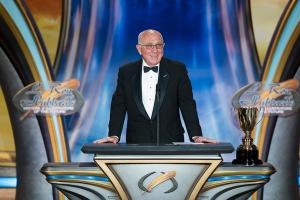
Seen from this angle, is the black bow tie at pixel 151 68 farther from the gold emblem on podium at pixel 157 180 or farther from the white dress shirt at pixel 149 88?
the gold emblem on podium at pixel 157 180

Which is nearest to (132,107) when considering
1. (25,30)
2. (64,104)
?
(64,104)

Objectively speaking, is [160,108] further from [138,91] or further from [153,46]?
[153,46]

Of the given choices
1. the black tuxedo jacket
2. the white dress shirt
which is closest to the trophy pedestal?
the black tuxedo jacket

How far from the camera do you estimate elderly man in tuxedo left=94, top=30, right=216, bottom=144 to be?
3.46 meters

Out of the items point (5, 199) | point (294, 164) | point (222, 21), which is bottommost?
point (5, 199)

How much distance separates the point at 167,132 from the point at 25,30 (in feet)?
7.93

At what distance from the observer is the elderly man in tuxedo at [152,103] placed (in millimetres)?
3461

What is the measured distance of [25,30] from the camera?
5.26m

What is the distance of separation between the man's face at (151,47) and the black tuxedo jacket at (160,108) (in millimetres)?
109

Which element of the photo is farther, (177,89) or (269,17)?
(269,17)

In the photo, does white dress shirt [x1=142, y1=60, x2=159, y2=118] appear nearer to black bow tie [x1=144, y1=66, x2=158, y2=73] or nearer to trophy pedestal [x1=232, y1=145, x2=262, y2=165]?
black bow tie [x1=144, y1=66, x2=158, y2=73]

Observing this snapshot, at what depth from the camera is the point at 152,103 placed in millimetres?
3646

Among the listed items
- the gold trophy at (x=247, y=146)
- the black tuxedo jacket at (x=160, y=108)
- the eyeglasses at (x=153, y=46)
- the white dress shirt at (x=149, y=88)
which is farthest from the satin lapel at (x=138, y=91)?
the gold trophy at (x=247, y=146)

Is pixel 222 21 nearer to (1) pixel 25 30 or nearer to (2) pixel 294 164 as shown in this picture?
(2) pixel 294 164
